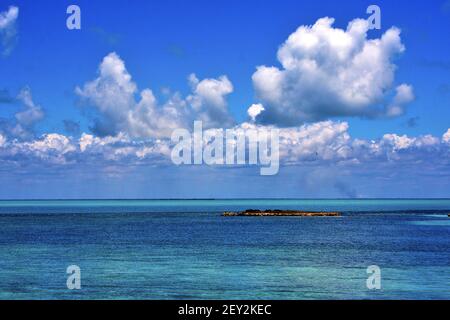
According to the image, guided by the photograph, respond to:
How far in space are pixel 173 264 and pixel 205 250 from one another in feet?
52.6

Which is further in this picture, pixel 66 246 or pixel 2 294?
pixel 66 246

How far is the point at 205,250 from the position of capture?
8438cm

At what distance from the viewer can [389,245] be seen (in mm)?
92562

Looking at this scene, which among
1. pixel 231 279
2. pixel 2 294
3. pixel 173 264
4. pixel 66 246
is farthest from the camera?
pixel 66 246

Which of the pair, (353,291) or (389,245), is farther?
(389,245)
